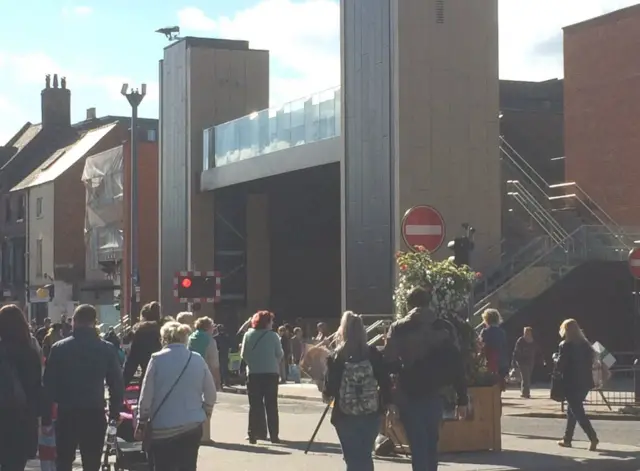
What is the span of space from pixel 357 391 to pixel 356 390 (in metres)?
0.01

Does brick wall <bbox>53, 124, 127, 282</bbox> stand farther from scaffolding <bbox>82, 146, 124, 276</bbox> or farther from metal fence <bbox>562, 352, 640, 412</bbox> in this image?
metal fence <bbox>562, 352, 640, 412</bbox>

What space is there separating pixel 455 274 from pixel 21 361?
215 inches

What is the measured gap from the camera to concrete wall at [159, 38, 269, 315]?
42.5 meters

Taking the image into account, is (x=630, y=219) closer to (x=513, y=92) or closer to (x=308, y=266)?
(x=308, y=266)

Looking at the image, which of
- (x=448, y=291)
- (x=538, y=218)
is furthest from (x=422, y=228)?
(x=538, y=218)

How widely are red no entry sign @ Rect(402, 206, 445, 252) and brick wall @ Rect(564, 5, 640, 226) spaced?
22.6m

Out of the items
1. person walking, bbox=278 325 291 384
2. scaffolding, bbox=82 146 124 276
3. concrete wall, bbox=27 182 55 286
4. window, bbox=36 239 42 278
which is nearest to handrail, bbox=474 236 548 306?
person walking, bbox=278 325 291 384

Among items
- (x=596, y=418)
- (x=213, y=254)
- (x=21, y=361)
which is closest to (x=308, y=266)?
(x=213, y=254)

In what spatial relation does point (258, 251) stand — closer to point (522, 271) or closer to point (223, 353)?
point (223, 353)

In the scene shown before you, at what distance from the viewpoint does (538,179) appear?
4262cm

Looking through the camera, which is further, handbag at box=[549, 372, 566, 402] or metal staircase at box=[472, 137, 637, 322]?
metal staircase at box=[472, 137, 637, 322]

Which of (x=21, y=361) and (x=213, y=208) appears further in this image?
(x=213, y=208)

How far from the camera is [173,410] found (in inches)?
345

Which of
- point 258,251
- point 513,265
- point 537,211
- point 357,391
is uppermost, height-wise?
point 537,211
